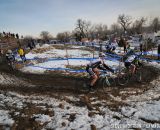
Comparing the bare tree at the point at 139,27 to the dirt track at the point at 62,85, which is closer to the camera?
the dirt track at the point at 62,85

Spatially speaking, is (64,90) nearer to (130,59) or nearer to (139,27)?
(130,59)

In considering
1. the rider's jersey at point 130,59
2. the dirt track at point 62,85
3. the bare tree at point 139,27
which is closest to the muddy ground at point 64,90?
the dirt track at point 62,85

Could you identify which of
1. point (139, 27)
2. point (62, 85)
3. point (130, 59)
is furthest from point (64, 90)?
point (139, 27)

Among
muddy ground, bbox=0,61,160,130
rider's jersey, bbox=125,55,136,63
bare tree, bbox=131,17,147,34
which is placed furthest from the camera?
bare tree, bbox=131,17,147,34

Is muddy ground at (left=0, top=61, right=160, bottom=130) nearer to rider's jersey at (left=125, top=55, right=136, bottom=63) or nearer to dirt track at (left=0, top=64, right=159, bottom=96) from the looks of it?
dirt track at (left=0, top=64, right=159, bottom=96)

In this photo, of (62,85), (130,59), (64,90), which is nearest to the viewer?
(64,90)

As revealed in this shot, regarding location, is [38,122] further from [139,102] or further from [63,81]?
[63,81]

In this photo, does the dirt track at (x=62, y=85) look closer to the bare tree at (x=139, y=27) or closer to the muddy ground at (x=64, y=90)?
the muddy ground at (x=64, y=90)

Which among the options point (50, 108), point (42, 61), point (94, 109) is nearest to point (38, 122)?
point (50, 108)

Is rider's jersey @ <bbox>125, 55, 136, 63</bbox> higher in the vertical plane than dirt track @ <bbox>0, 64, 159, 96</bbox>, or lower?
higher

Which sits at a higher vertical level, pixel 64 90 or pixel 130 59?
pixel 130 59

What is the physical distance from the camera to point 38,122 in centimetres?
799

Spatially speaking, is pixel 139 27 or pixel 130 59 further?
pixel 139 27

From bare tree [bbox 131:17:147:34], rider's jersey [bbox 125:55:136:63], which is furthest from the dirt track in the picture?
bare tree [bbox 131:17:147:34]
